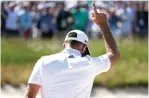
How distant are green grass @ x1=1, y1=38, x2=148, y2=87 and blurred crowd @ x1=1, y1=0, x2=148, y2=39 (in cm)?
29

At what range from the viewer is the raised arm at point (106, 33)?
3.90 metres

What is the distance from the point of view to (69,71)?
12.1ft

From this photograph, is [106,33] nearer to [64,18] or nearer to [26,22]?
[26,22]

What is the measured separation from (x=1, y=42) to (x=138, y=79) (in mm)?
4709

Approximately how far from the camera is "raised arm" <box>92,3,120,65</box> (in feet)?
12.8

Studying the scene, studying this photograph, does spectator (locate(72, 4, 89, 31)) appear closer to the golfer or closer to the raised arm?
the raised arm

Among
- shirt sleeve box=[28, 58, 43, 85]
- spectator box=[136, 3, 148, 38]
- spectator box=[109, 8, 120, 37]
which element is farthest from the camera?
spectator box=[136, 3, 148, 38]

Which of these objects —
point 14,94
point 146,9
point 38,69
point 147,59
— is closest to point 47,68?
point 38,69

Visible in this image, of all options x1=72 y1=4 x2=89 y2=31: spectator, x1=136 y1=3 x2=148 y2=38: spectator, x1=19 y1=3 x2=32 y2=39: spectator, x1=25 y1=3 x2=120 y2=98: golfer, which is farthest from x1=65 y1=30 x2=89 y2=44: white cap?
x1=136 y1=3 x2=148 y2=38: spectator

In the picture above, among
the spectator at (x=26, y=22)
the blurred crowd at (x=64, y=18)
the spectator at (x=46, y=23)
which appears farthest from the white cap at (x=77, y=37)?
the spectator at (x=46, y=23)

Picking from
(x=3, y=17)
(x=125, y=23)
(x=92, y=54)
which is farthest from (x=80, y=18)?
(x=92, y=54)

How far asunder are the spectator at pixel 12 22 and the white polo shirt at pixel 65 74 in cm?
1038

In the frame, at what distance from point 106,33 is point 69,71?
44 cm

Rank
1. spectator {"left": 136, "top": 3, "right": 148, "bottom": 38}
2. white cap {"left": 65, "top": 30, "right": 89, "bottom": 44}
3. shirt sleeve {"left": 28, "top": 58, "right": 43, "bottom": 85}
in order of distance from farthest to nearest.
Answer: spectator {"left": 136, "top": 3, "right": 148, "bottom": 38}
white cap {"left": 65, "top": 30, "right": 89, "bottom": 44}
shirt sleeve {"left": 28, "top": 58, "right": 43, "bottom": 85}
